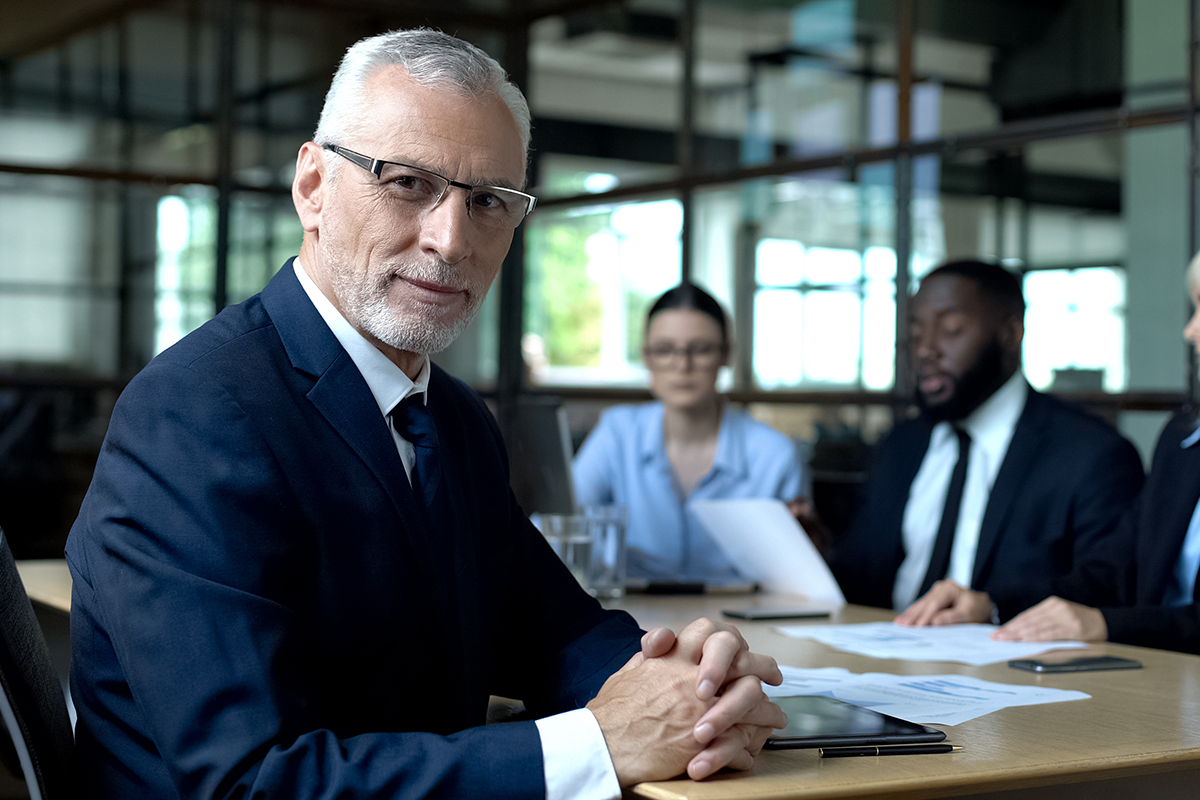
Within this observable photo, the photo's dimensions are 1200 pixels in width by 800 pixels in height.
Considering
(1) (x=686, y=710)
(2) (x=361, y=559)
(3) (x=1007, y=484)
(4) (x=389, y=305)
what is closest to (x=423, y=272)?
(4) (x=389, y=305)

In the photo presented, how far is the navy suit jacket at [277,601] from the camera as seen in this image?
3.47 ft

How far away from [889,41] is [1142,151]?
3.29ft

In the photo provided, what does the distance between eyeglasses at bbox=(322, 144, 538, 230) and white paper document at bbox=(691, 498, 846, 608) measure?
1.17 metres

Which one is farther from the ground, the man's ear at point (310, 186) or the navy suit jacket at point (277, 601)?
the man's ear at point (310, 186)

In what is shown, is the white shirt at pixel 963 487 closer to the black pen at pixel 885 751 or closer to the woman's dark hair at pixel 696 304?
the woman's dark hair at pixel 696 304

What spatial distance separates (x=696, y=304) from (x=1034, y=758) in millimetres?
2423

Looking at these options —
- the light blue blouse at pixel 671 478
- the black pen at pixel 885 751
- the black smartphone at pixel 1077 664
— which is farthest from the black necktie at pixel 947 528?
the black pen at pixel 885 751

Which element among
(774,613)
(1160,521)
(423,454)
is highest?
(423,454)

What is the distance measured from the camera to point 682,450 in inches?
138

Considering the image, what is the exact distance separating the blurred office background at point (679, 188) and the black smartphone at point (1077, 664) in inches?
64.2

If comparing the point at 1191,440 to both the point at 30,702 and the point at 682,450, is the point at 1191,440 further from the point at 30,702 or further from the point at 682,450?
the point at 30,702

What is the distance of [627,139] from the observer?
4.96 meters

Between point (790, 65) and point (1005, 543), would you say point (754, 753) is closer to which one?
point (1005, 543)

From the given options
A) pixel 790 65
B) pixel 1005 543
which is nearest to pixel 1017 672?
pixel 1005 543
